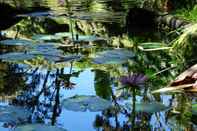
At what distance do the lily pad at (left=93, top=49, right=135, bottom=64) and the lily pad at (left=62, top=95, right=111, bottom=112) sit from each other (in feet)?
5.24

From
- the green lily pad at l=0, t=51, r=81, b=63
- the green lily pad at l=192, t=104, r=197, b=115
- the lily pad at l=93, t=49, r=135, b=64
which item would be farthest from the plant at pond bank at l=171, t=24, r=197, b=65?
the green lily pad at l=192, t=104, r=197, b=115

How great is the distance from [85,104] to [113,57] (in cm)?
193

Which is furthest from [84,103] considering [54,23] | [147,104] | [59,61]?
[54,23]

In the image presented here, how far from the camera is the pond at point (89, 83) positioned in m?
3.48

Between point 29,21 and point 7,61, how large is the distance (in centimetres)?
415

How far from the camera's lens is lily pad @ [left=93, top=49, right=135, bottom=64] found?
211 inches

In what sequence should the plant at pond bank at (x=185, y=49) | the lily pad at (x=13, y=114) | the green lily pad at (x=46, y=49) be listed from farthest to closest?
the green lily pad at (x=46, y=49), the plant at pond bank at (x=185, y=49), the lily pad at (x=13, y=114)

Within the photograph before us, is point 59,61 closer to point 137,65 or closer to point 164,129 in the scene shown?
point 137,65

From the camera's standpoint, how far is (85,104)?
143 inches

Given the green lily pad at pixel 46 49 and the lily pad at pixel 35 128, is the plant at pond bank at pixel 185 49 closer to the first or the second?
the green lily pad at pixel 46 49

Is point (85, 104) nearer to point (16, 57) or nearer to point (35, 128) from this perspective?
point (35, 128)

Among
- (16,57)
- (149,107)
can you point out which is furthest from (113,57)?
(149,107)

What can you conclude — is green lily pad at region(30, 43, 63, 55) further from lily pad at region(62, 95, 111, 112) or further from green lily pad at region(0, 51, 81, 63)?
lily pad at region(62, 95, 111, 112)

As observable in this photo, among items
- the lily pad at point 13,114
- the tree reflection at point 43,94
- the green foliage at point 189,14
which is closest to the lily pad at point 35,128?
the lily pad at point 13,114
